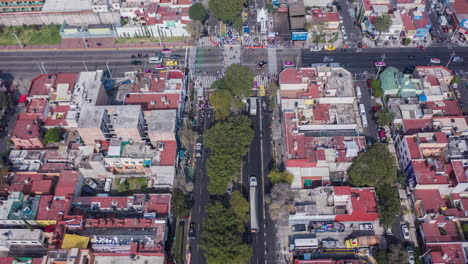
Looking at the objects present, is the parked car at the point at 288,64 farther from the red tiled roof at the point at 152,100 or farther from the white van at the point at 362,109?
the red tiled roof at the point at 152,100

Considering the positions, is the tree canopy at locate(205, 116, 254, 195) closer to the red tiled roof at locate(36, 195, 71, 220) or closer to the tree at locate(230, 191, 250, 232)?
the tree at locate(230, 191, 250, 232)

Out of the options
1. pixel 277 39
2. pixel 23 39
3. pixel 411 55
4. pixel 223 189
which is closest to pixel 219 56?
pixel 277 39

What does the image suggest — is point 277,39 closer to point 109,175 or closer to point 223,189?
point 223,189

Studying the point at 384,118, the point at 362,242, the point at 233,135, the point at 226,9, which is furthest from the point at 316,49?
the point at 362,242

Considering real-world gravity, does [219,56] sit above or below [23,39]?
below

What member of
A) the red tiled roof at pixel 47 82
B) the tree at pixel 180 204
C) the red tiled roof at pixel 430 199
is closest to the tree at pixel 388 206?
the red tiled roof at pixel 430 199

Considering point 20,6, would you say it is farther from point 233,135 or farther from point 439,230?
point 439,230
